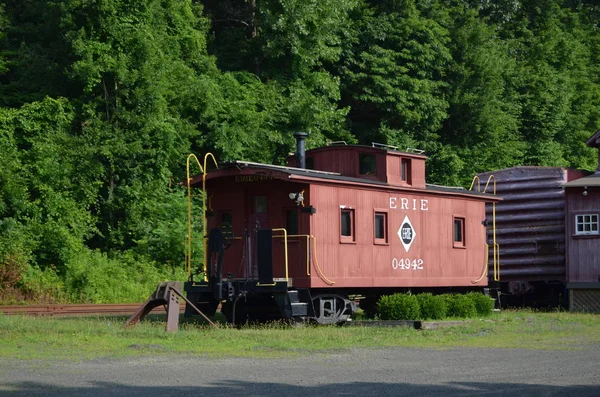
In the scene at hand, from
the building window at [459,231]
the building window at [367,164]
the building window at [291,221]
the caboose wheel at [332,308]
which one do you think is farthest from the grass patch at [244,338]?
the building window at [367,164]

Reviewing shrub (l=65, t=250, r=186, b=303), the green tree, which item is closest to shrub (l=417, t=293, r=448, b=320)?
shrub (l=65, t=250, r=186, b=303)

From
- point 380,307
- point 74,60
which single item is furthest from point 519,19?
point 380,307

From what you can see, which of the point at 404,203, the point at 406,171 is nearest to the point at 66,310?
the point at 404,203

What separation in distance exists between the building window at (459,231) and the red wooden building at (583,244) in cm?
472

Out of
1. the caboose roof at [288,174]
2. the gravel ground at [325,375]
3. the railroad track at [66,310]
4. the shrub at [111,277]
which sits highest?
the caboose roof at [288,174]

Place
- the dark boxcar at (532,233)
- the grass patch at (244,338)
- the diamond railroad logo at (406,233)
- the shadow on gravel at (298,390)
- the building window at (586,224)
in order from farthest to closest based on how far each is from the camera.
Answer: the dark boxcar at (532,233), the building window at (586,224), the diamond railroad logo at (406,233), the grass patch at (244,338), the shadow on gravel at (298,390)

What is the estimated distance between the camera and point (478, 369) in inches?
572

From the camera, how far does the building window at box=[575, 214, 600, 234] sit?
3056 cm

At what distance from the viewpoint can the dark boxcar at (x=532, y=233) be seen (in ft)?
104

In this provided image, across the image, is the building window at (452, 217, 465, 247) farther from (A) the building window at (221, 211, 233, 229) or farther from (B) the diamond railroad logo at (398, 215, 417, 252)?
(A) the building window at (221, 211, 233, 229)

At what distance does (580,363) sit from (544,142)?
39300mm

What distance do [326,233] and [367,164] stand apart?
3.23 metres

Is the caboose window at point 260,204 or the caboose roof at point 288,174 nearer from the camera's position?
the caboose roof at point 288,174

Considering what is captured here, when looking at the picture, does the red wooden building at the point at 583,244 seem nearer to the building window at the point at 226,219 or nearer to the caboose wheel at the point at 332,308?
the caboose wheel at the point at 332,308
